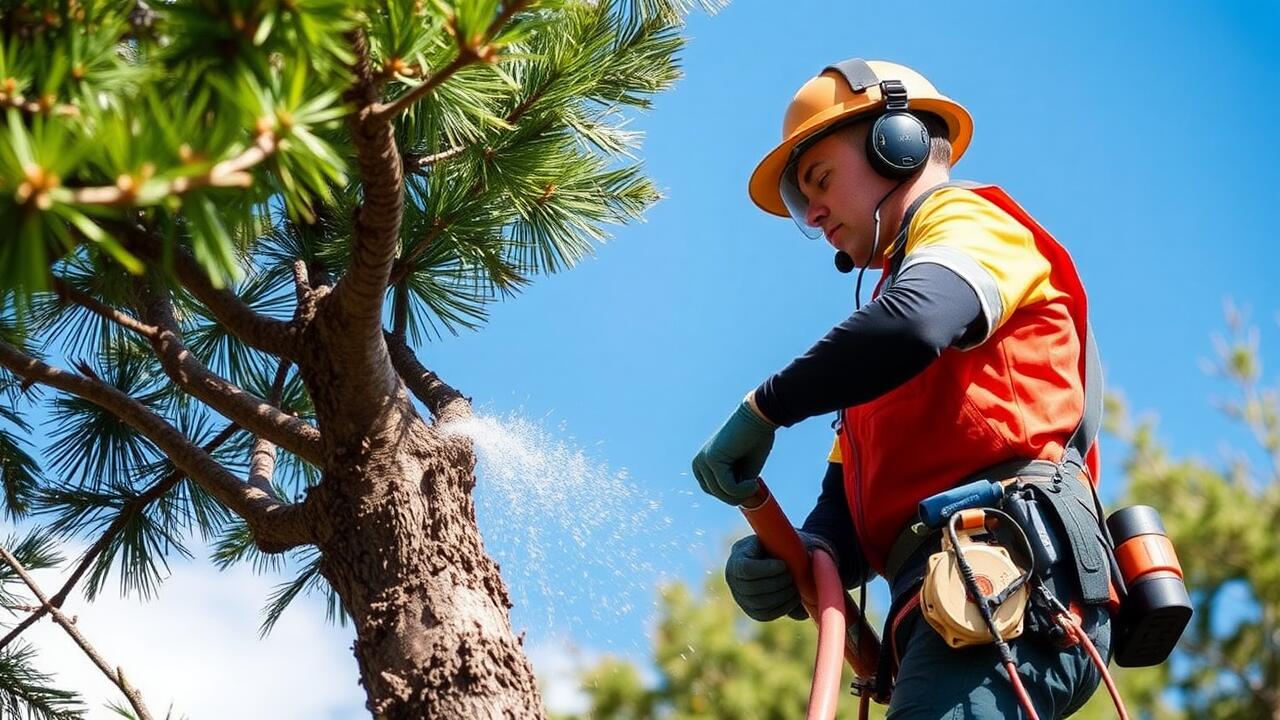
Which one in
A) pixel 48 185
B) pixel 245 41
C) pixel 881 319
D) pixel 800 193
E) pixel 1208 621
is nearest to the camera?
pixel 48 185

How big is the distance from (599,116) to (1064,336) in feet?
4.64

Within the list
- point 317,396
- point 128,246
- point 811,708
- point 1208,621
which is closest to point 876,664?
point 811,708

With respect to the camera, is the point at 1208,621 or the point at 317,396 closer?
the point at 317,396

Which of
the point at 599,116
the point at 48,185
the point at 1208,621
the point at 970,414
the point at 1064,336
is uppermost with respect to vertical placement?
the point at 1208,621

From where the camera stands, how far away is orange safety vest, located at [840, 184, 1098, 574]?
1949mm

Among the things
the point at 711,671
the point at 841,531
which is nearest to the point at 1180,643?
the point at 711,671

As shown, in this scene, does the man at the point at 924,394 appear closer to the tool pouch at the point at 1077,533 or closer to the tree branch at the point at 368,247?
the tool pouch at the point at 1077,533

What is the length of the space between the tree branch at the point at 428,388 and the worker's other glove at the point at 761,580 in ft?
1.89

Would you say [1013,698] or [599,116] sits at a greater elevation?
[599,116]

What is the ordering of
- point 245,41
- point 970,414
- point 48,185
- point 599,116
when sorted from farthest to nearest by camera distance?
point 599,116
point 970,414
point 245,41
point 48,185

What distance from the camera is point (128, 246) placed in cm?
192

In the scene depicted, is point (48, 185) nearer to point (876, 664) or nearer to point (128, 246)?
point (128, 246)

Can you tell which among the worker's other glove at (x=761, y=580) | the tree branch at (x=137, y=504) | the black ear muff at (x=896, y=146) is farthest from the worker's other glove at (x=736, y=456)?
the tree branch at (x=137, y=504)

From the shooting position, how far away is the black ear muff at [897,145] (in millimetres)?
2215
